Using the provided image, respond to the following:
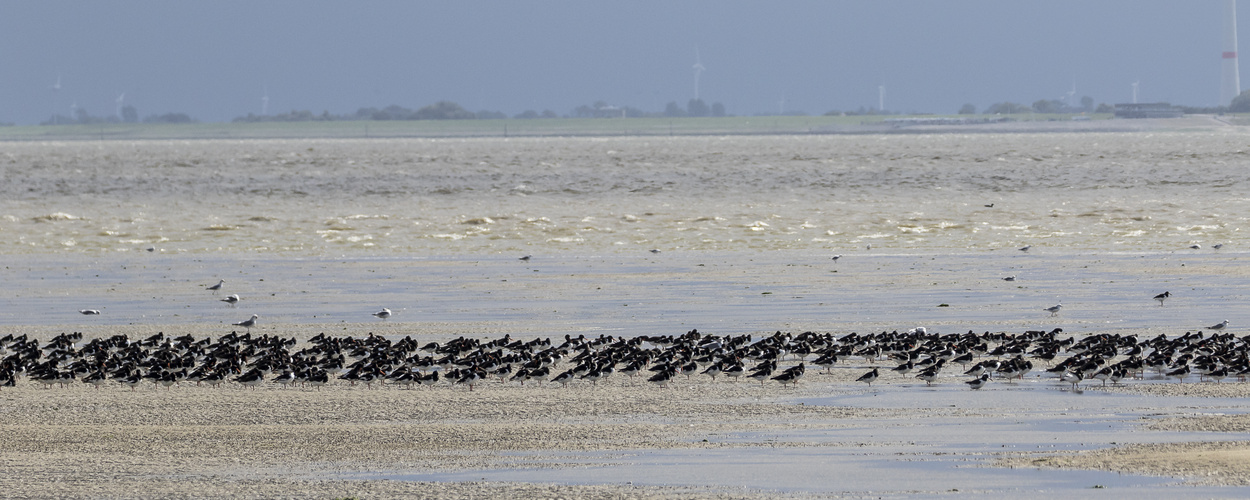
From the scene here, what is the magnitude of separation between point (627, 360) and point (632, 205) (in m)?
37.3

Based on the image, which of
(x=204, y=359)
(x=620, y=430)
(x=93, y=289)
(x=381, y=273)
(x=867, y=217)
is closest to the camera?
(x=620, y=430)

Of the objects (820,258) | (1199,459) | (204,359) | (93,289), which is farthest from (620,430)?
(820,258)

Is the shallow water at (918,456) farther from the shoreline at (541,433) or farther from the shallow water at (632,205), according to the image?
the shallow water at (632,205)

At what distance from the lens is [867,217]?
45062 millimetres

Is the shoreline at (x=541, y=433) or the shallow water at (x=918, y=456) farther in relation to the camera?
the shoreline at (x=541, y=433)

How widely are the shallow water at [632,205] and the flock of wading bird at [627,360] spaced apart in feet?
53.1

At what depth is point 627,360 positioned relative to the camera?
17266 millimetres

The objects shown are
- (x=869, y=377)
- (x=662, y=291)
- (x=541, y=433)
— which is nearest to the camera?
(x=541, y=433)

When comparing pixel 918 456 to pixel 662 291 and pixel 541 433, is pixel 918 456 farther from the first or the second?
pixel 662 291

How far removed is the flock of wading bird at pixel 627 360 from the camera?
16.5 m

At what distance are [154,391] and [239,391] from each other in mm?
943

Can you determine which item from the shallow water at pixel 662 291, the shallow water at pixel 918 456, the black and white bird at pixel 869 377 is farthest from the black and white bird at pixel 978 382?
the shallow water at pixel 662 291

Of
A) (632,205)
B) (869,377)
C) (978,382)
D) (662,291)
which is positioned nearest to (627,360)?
(869,377)

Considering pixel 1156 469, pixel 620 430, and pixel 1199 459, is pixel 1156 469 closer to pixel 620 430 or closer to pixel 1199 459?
pixel 1199 459
